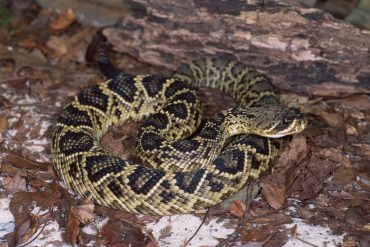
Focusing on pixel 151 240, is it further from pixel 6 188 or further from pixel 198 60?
pixel 198 60

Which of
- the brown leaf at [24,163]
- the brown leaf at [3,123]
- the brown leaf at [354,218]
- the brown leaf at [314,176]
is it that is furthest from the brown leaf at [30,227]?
the brown leaf at [354,218]

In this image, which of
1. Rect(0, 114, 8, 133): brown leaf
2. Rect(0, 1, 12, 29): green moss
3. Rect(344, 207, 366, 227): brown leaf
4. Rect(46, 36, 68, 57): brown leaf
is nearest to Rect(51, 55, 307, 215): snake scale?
Rect(0, 114, 8, 133): brown leaf

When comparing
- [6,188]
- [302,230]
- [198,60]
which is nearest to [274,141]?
[302,230]

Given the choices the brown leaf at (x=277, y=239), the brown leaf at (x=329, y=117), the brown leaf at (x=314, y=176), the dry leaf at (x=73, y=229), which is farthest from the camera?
the brown leaf at (x=329, y=117)

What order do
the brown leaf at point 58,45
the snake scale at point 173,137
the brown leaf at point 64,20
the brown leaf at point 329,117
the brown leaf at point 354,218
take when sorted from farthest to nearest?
the brown leaf at point 64,20, the brown leaf at point 58,45, the brown leaf at point 329,117, the snake scale at point 173,137, the brown leaf at point 354,218

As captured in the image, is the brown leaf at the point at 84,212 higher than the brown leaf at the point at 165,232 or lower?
lower

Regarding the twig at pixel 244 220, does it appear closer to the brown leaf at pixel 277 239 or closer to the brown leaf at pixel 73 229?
the brown leaf at pixel 277 239

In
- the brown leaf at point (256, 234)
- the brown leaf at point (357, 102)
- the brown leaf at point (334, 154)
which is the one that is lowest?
the brown leaf at point (256, 234)
